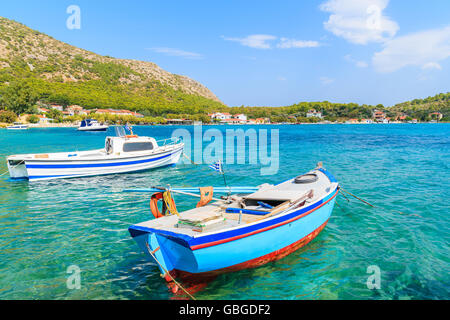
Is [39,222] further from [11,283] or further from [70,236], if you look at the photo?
[11,283]

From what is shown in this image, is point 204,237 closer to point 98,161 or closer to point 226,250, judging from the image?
point 226,250

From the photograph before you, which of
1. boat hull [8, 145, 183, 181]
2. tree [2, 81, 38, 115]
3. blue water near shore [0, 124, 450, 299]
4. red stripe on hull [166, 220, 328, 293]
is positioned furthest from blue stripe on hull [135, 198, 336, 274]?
tree [2, 81, 38, 115]

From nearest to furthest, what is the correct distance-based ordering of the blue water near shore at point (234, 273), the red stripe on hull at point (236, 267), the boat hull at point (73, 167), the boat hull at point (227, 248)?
the boat hull at point (227, 248) → the red stripe on hull at point (236, 267) → the blue water near shore at point (234, 273) → the boat hull at point (73, 167)

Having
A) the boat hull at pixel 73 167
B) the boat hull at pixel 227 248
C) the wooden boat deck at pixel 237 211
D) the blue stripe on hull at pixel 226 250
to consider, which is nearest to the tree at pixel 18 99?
the boat hull at pixel 73 167

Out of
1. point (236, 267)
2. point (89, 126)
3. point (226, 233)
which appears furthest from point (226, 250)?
point (89, 126)

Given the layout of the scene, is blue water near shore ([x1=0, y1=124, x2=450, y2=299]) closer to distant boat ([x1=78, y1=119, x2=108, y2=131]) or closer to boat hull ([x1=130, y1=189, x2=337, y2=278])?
boat hull ([x1=130, y1=189, x2=337, y2=278])

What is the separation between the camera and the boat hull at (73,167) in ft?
64.5

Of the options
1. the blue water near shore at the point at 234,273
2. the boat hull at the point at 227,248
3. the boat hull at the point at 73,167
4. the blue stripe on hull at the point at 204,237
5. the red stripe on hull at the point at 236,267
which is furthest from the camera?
the boat hull at the point at 73,167

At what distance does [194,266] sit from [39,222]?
30.9 ft

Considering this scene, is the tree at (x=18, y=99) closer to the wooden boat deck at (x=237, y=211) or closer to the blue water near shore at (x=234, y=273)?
the blue water near shore at (x=234, y=273)

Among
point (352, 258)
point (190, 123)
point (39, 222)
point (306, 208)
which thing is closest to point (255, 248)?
point (306, 208)

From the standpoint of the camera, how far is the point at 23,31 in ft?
623

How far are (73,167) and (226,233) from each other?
17.9 meters

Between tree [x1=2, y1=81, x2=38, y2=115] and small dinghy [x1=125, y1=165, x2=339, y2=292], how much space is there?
430 ft
